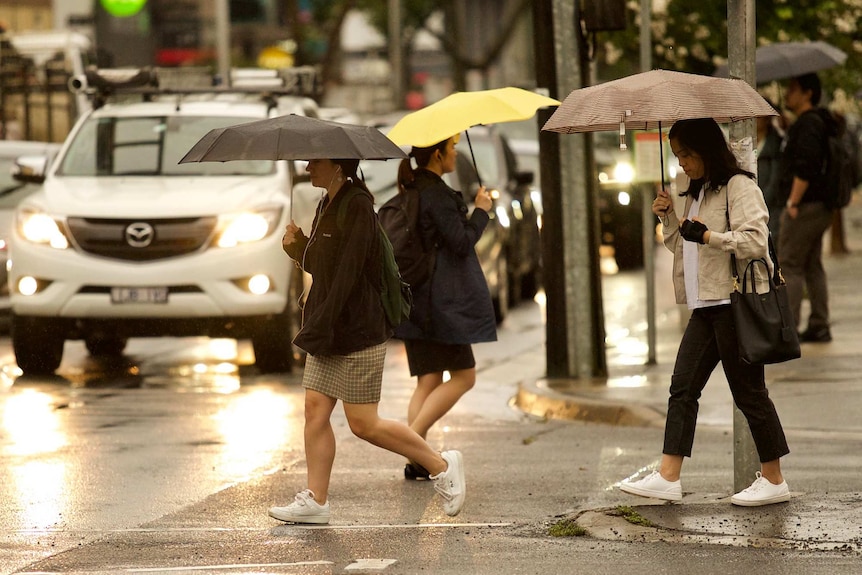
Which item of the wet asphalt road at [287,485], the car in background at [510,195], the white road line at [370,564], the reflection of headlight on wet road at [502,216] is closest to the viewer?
the white road line at [370,564]

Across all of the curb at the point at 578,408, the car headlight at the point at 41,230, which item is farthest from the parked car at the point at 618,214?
the curb at the point at 578,408

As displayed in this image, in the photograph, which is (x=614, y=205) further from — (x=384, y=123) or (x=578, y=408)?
(x=578, y=408)

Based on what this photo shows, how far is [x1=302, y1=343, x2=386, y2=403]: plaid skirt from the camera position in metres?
7.63

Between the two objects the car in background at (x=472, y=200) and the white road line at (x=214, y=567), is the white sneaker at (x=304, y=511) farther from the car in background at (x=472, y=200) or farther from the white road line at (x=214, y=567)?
the car in background at (x=472, y=200)

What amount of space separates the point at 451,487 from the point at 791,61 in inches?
252

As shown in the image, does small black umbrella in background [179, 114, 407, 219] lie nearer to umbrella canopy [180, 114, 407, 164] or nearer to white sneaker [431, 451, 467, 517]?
umbrella canopy [180, 114, 407, 164]

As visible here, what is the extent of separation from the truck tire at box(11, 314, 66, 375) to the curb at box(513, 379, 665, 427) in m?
3.59

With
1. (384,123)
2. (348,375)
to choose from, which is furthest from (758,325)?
(384,123)

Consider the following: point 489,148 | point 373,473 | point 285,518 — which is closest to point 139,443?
point 373,473

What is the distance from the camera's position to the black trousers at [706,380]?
25.3 ft

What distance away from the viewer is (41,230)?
13133 millimetres

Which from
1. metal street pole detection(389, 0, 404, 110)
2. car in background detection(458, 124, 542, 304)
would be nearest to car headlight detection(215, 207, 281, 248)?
car in background detection(458, 124, 542, 304)

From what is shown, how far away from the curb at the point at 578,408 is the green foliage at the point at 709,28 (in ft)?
18.2

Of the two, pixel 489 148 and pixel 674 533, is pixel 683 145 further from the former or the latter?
pixel 489 148
